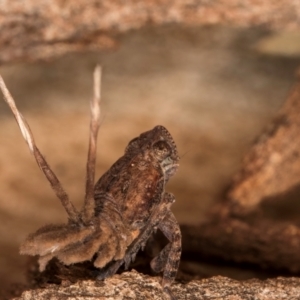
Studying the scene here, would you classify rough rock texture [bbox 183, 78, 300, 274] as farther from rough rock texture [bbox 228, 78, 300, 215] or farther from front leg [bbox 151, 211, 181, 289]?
front leg [bbox 151, 211, 181, 289]

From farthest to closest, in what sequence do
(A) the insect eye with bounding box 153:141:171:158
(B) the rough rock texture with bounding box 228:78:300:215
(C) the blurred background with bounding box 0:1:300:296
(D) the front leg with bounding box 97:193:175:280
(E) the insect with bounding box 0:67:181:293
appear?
(C) the blurred background with bounding box 0:1:300:296
(B) the rough rock texture with bounding box 228:78:300:215
(A) the insect eye with bounding box 153:141:171:158
(D) the front leg with bounding box 97:193:175:280
(E) the insect with bounding box 0:67:181:293

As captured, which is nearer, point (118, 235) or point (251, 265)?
point (118, 235)

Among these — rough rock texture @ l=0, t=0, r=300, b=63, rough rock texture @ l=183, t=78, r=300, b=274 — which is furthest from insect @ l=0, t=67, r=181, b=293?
rough rock texture @ l=0, t=0, r=300, b=63

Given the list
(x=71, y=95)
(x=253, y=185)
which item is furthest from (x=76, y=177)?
(x=253, y=185)

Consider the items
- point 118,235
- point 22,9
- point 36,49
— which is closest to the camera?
point 118,235

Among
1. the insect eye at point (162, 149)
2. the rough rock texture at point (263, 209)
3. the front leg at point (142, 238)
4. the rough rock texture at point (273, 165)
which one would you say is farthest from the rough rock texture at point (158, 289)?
the rough rock texture at point (273, 165)

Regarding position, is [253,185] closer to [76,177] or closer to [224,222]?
[224,222]

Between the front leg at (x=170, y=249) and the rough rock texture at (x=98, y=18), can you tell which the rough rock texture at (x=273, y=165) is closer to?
the rough rock texture at (x=98, y=18)

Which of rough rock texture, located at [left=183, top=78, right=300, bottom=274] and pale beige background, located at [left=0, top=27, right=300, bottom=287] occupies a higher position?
pale beige background, located at [left=0, top=27, right=300, bottom=287]
